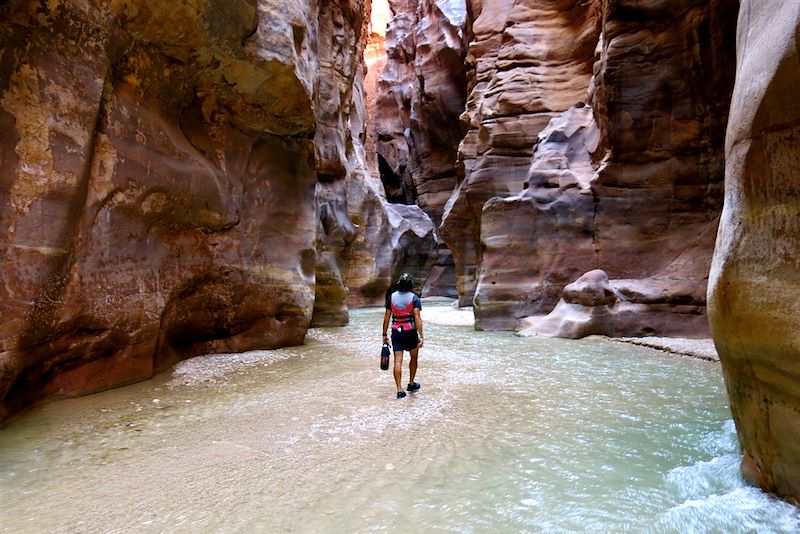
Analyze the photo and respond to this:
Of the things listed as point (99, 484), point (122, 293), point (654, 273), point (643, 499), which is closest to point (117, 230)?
point (122, 293)

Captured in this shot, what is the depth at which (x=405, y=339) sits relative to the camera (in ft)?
18.7

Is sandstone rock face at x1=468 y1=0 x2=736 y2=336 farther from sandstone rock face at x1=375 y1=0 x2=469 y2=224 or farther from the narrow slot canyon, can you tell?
sandstone rock face at x1=375 y1=0 x2=469 y2=224

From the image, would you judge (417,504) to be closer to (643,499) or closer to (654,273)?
(643,499)

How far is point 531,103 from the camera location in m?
18.5

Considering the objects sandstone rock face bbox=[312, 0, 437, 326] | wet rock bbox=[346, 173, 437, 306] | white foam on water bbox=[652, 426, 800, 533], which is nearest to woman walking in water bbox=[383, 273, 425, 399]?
white foam on water bbox=[652, 426, 800, 533]

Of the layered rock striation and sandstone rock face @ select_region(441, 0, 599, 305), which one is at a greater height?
sandstone rock face @ select_region(441, 0, 599, 305)

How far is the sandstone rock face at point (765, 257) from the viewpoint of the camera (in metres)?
2.64

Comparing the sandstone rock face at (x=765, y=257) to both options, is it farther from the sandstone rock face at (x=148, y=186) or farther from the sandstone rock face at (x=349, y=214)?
the sandstone rock face at (x=349, y=214)

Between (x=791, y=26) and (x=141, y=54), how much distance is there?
7.08m

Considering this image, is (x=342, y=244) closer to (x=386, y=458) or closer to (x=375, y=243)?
(x=375, y=243)

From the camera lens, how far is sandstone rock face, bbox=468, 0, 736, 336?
11.1 meters

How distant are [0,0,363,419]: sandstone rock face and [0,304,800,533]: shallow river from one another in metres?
0.84

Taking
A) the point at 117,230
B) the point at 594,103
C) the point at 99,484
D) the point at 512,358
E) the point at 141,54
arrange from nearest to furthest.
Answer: the point at 99,484 < the point at 117,230 < the point at 141,54 < the point at 512,358 < the point at 594,103

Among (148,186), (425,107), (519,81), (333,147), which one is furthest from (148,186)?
(425,107)
